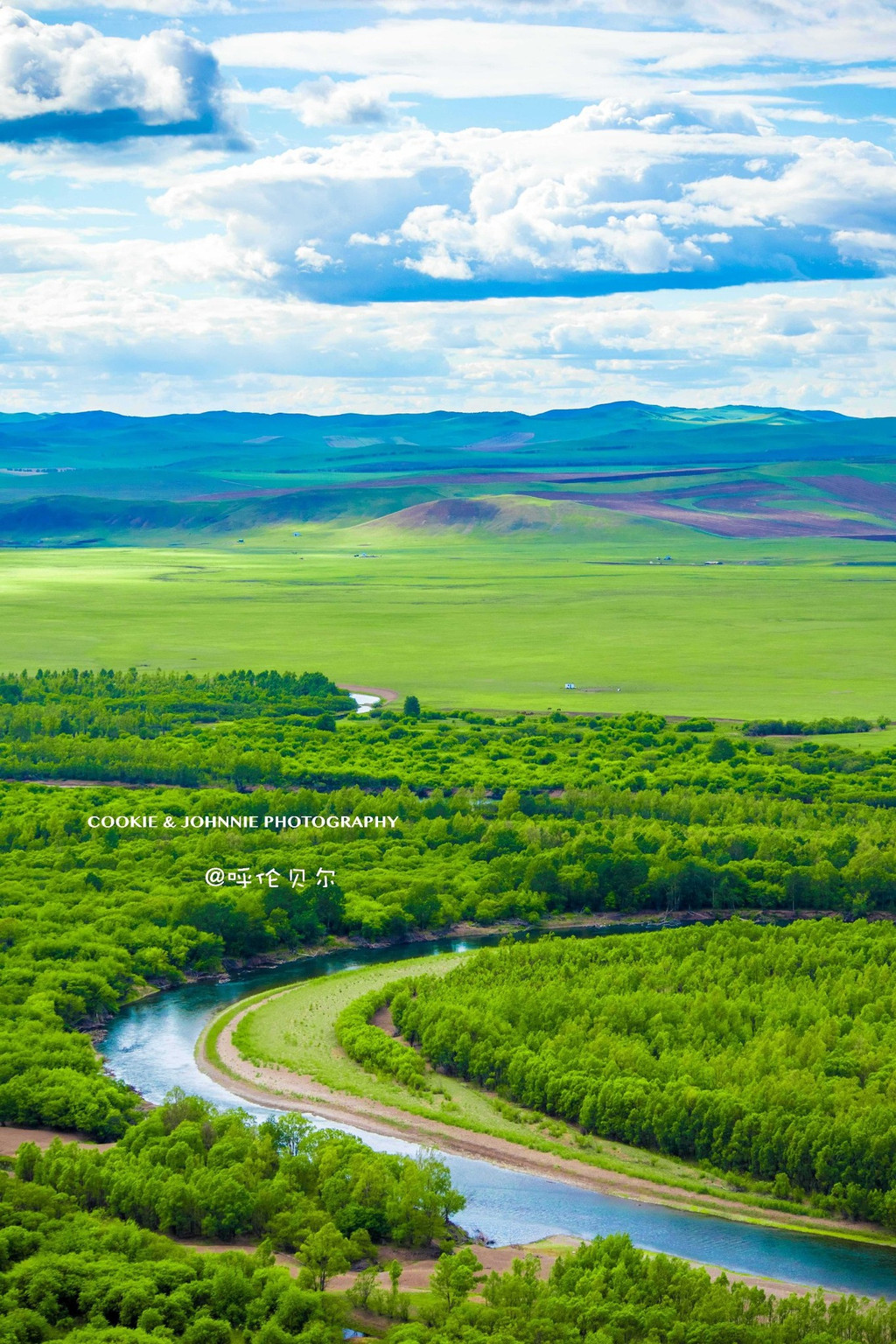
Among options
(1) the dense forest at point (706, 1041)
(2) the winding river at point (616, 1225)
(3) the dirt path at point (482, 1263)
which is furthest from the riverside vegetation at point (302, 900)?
(2) the winding river at point (616, 1225)

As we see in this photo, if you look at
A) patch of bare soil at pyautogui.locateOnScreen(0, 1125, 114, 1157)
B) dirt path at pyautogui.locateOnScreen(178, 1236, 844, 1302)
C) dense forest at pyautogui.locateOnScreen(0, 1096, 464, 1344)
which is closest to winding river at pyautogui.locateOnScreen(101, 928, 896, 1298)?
dirt path at pyautogui.locateOnScreen(178, 1236, 844, 1302)

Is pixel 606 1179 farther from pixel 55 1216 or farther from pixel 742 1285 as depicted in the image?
pixel 55 1216

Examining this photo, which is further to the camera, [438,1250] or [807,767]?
[807,767]

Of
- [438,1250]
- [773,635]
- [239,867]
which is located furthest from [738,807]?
[773,635]

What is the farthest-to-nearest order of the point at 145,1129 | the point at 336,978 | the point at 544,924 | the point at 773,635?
the point at 773,635 → the point at 544,924 → the point at 336,978 → the point at 145,1129

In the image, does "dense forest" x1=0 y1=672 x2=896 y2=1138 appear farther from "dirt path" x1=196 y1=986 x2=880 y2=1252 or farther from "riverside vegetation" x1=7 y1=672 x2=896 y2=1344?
"dirt path" x1=196 y1=986 x2=880 y2=1252

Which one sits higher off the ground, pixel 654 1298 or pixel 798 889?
pixel 798 889
